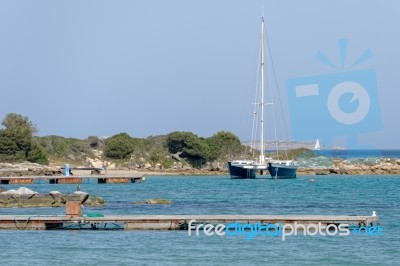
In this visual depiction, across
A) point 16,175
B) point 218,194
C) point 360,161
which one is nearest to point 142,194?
point 218,194

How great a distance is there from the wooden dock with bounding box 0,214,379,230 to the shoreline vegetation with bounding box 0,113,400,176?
87780 millimetres

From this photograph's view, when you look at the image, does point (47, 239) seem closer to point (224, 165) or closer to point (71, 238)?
point (71, 238)

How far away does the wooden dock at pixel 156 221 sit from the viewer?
139 feet

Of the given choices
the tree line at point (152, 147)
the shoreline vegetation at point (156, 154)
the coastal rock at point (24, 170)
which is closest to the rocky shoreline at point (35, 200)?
the coastal rock at point (24, 170)

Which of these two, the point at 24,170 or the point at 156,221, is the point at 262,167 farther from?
the point at 156,221

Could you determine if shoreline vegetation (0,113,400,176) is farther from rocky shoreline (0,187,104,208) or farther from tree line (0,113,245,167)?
rocky shoreline (0,187,104,208)

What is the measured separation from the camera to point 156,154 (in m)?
149

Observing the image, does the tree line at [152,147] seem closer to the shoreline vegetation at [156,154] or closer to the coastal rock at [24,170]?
the shoreline vegetation at [156,154]

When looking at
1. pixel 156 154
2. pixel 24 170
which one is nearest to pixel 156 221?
pixel 24 170

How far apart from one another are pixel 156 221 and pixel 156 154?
107 m

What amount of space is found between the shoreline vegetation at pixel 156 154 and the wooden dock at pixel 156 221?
87780 millimetres

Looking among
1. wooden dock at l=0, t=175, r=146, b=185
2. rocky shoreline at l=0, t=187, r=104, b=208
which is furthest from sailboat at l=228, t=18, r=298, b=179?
rocky shoreline at l=0, t=187, r=104, b=208

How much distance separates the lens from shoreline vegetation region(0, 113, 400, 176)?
138625 mm

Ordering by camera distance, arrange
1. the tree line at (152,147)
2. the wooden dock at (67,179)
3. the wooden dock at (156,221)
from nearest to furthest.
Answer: the wooden dock at (156,221), the wooden dock at (67,179), the tree line at (152,147)
